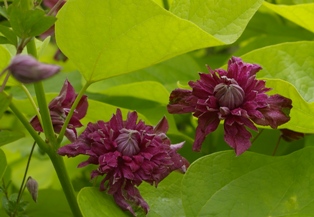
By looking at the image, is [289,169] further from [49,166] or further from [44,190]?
[49,166]

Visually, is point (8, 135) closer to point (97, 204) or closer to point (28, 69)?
point (97, 204)

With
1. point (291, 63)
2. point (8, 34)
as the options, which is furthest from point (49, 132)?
point (291, 63)

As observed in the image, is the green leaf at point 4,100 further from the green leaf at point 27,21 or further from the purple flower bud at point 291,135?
the purple flower bud at point 291,135

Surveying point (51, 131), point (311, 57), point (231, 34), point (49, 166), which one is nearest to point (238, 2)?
point (231, 34)

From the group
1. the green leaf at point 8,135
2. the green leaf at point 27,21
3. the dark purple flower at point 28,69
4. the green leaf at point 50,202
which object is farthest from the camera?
the green leaf at point 50,202

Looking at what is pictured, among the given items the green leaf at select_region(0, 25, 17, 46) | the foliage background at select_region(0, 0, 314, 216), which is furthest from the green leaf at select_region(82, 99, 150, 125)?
the green leaf at select_region(0, 25, 17, 46)

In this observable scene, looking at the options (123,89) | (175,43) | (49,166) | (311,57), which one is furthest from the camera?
(49,166)

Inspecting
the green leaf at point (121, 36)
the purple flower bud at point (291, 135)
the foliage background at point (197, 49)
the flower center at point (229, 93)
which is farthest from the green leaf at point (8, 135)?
the purple flower bud at point (291, 135)
